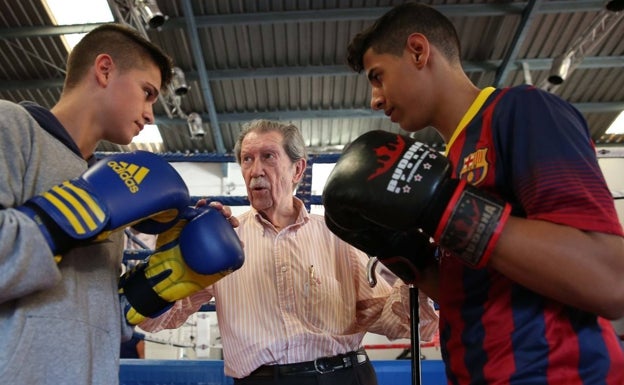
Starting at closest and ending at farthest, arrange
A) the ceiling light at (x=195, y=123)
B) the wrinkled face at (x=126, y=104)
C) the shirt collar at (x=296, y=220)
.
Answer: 1. the wrinkled face at (x=126, y=104)
2. the shirt collar at (x=296, y=220)
3. the ceiling light at (x=195, y=123)

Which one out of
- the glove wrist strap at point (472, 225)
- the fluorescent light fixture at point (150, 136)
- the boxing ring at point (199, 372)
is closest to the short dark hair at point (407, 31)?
the glove wrist strap at point (472, 225)

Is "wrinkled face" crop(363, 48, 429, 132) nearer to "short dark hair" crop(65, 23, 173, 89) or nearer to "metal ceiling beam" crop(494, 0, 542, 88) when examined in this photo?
"short dark hair" crop(65, 23, 173, 89)

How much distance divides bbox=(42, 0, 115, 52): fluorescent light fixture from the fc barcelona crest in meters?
5.42

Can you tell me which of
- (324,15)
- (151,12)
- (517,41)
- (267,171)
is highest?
(267,171)

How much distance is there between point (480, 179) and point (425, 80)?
1.10 ft

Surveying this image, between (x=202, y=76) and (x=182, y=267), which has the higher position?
(x=182, y=267)

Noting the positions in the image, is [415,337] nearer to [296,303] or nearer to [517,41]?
[296,303]

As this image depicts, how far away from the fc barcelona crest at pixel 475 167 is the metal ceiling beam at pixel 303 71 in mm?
5567

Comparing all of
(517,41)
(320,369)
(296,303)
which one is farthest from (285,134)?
(517,41)

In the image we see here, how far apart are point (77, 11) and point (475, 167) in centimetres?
578

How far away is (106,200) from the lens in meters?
1.05

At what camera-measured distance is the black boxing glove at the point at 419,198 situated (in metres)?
0.91

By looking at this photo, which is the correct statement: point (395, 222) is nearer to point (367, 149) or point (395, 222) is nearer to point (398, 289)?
point (367, 149)

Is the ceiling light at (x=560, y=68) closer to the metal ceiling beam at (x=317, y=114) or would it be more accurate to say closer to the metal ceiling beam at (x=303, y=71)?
the metal ceiling beam at (x=303, y=71)
